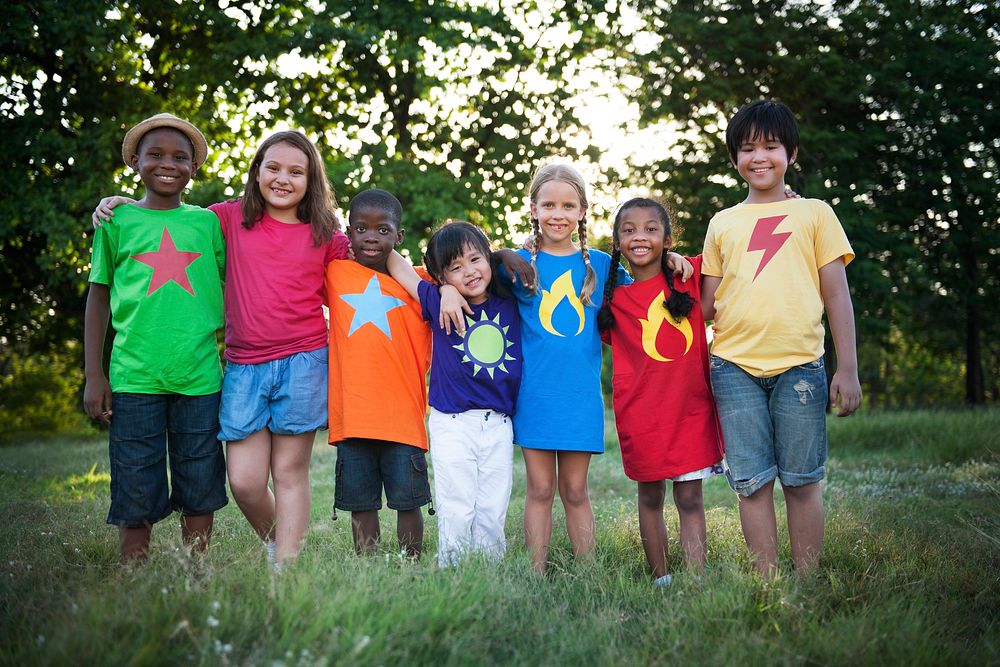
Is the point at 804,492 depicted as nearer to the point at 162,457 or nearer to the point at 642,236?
the point at 642,236

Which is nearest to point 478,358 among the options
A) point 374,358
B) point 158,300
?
point 374,358

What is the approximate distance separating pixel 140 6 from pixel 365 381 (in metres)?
11.7

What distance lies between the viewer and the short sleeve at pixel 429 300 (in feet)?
12.4

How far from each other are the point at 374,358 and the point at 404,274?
0.49 meters

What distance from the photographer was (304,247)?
148 inches

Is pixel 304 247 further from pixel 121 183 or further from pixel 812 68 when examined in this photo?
pixel 812 68

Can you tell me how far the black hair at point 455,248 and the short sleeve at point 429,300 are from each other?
0.28ft

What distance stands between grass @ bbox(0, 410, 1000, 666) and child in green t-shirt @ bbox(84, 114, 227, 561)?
0.28 metres

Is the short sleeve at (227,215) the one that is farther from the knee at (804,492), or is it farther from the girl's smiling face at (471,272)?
the knee at (804,492)

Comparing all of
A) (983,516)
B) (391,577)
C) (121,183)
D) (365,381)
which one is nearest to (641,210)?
(365,381)

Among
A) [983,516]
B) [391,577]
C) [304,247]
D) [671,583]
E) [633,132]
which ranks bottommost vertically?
[983,516]

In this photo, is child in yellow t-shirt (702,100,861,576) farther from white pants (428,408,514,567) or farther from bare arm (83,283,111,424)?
bare arm (83,283,111,424)

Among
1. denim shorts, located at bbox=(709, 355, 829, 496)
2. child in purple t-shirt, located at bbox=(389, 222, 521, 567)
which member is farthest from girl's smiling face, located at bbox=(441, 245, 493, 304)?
denim shorts, located at bbox=(709, 355, 829, 496)

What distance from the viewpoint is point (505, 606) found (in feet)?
8.95
